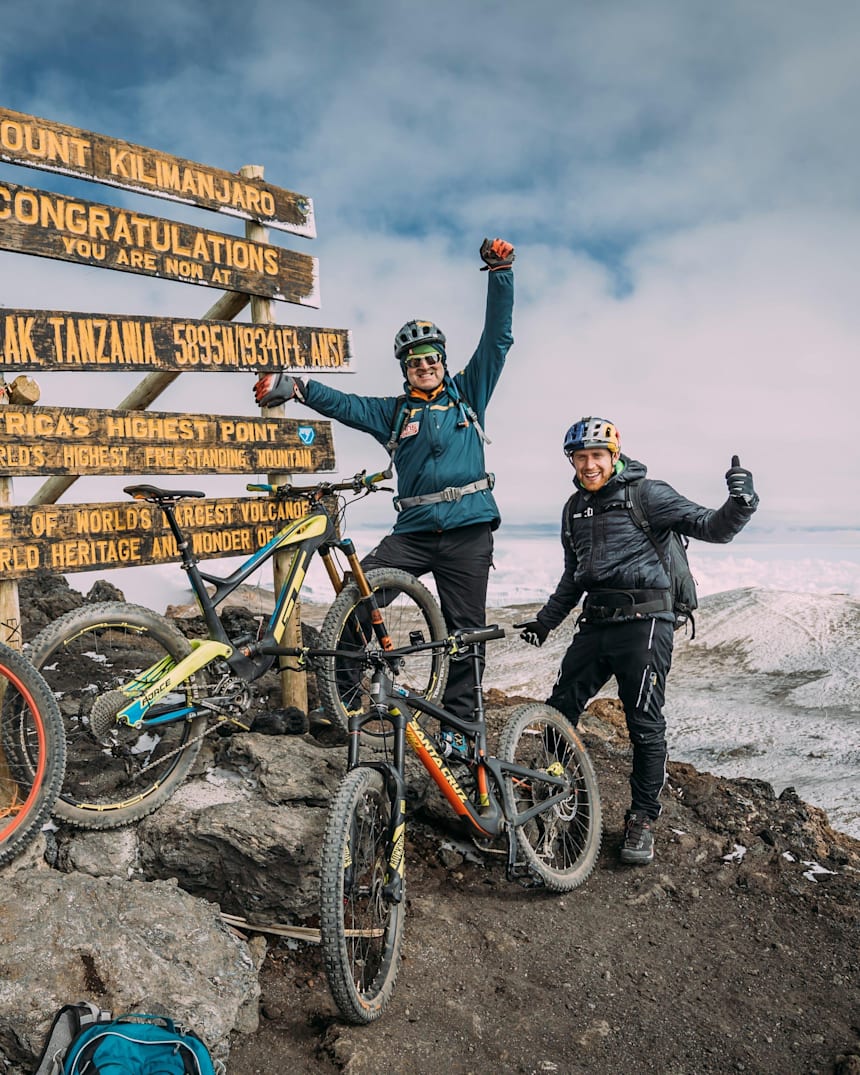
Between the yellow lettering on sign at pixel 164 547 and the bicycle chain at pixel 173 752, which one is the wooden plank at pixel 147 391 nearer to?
the yellow lettering on sign at pixel 164 547

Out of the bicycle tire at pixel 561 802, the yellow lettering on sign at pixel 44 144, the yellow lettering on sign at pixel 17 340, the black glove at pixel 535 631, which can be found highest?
the yellow lettering on sign at pixel 44 144

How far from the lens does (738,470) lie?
556 cm

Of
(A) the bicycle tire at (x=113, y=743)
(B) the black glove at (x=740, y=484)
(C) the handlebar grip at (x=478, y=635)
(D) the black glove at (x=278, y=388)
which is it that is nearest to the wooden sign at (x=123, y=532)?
(A) the bicycle tire at (x=113, y=743)

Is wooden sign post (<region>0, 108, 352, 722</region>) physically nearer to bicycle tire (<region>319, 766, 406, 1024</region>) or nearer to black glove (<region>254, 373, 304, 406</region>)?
black glove (<region>254, 373, 304, 406</region>)

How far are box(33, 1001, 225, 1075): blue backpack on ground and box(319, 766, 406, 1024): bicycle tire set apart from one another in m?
0.68

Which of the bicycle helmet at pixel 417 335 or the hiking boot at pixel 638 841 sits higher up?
the bicycle helmet at pixel 417 335

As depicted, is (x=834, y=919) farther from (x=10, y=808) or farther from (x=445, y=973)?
(x=10, y=808)

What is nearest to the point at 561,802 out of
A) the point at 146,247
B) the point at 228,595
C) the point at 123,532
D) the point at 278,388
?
the point at 228,595

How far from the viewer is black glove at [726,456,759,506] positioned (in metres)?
5.48

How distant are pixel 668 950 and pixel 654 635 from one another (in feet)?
6.58

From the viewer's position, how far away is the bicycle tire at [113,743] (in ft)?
15.9

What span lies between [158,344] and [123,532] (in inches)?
56.8

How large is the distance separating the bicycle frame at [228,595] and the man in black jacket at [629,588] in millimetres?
1542

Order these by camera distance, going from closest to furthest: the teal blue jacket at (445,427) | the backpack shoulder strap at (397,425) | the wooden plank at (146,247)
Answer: the wooden plank at (146,247) → the teal blue jacket at (445,427) → the backpack shoulder strap at (397,425)
